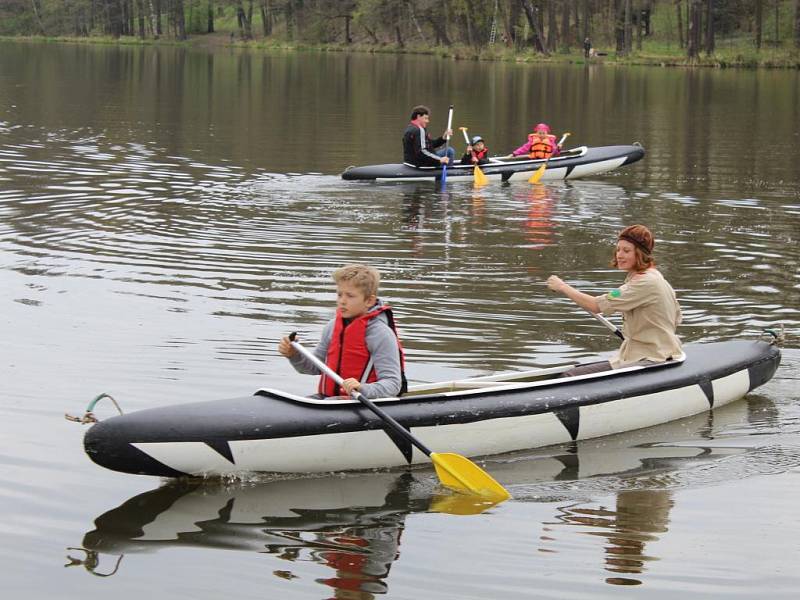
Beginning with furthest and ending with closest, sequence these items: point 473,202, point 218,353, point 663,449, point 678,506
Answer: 1. point 473,202
2. point 218,353
3. point 663,449
4. point 678,506

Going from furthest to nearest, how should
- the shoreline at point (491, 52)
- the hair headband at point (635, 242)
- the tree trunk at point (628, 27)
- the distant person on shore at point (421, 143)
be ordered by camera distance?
the tree trunk at point (628, 27) < the shoreline at point (491, 52) < the distant person on shore at point (421, 143) < the hair headband at point (635, 242)

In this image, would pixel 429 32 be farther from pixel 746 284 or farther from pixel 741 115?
pixel 746 284

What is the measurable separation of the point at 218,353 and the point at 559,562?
4.72 metres

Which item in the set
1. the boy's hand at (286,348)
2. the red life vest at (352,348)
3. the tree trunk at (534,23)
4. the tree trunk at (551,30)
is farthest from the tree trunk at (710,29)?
the boy's hand at (286,348)

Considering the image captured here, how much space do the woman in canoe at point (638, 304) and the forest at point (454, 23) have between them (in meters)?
53.2

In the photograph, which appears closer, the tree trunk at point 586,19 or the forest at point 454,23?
the forest at point 454,23

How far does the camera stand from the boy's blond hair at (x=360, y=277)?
7.80 metres

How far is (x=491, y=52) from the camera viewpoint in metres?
71.6

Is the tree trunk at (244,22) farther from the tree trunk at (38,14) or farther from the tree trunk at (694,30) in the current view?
the tree trunk at (694,30)

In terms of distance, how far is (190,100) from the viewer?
132ft

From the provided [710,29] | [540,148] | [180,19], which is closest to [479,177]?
[540,148]

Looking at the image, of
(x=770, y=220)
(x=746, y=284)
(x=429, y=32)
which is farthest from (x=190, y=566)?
(x=429, y=32)

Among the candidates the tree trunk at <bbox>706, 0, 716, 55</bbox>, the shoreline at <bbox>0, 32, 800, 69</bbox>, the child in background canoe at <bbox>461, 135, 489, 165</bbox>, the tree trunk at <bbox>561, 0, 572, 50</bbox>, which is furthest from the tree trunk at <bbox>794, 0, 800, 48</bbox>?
the child in background canoe at <bbox>461, 135, 489, 165</bbox>

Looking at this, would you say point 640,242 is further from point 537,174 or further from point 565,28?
point 565,28
